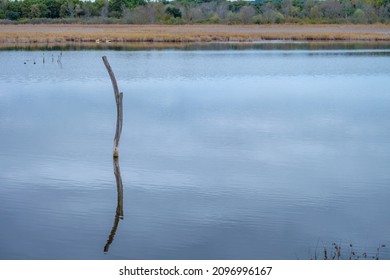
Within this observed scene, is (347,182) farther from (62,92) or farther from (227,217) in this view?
(62,92)

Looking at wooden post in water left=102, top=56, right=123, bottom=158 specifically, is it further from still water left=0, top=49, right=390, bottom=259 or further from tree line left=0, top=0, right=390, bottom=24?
tree line left=0, top=0, right=390, bottom=24

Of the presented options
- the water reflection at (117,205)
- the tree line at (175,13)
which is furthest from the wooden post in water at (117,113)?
the tree line at (175,13)

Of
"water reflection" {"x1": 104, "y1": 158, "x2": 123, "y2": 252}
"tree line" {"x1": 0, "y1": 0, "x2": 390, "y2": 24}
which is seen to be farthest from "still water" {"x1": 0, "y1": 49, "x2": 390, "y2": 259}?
"tree line" {"x1": 0, "y1": 0, "x2": 390, "y2": 24}

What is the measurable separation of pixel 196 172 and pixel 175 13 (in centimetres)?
7664

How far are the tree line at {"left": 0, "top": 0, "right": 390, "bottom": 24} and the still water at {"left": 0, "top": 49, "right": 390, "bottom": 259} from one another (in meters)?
54.9

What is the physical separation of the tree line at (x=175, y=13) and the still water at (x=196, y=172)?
54862 millimetres

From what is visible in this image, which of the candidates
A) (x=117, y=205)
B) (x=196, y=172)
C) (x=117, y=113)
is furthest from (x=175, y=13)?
(x=117, y=205)

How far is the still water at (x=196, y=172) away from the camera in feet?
30.8

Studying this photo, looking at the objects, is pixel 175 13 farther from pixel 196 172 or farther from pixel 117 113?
pixel 196 172

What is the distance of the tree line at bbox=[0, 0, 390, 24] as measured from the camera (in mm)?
81125

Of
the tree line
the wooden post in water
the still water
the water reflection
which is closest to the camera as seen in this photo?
the still water

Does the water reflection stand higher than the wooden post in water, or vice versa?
the wooden post in water

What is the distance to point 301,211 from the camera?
10562 mm

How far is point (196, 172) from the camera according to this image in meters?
13.1
